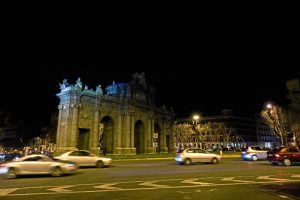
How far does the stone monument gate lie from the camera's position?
47156 millimetres

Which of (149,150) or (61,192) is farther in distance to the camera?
(149,150)

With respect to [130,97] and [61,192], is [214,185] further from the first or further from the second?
[130,97]

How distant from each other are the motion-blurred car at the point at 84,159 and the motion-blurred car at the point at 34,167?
604cm

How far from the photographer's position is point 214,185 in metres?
11.8

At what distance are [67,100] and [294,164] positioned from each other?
1426 inches

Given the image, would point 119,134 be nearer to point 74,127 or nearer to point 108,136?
point 108,136

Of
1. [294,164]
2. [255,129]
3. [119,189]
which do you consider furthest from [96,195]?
[255,129]

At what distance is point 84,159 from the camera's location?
75.6 feet

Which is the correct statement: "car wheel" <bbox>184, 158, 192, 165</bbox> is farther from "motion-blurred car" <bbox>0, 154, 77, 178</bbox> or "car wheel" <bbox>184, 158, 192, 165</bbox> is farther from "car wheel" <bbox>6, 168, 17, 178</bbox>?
"car wheel" <bbox>6, 168, 17, 178</bbox>

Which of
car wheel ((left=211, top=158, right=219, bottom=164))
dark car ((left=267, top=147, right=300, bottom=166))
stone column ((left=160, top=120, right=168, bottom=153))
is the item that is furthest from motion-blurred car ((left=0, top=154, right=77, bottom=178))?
stone column ((left=160, top=120, right=168, bottom=153))

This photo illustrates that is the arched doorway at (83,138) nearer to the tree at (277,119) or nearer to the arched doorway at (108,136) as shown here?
the arched doorway at (108,136)

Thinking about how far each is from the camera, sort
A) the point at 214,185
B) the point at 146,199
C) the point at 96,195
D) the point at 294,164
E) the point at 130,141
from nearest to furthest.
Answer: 1. the point at 146,199
2. the point at 96,195
3. the point at 214,185
4. the point at 294,164
5. the point at 130,141

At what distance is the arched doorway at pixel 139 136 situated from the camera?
63344mm

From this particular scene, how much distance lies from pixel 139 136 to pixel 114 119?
10.3 metres
